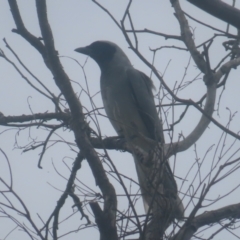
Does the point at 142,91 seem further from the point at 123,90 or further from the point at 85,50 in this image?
the point at 85,50

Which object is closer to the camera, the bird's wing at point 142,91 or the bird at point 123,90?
the bird at point 123,90

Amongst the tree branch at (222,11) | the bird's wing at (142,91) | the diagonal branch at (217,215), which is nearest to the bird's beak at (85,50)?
the bird's wing at (142,91)

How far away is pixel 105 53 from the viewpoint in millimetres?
7762

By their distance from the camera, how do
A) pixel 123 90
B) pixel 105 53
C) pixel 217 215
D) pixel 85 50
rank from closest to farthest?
pixel 217 215, pixel 123 90, pixel 85 50, pixel 105 53

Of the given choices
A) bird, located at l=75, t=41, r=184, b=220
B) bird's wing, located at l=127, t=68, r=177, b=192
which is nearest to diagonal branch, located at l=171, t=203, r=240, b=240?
bird, located at l=75, t=41, r=184, b=220

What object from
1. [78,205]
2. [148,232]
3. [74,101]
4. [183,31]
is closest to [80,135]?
[74,101]

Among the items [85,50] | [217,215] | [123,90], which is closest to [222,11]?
[217,215]

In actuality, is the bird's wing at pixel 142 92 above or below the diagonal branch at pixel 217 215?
above

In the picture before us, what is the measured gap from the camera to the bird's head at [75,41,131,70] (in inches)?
299

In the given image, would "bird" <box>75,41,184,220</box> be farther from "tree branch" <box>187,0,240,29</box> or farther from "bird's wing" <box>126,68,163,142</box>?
"tree branch" <box>187,0,240,29</box>

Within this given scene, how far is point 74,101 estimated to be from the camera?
3877 mm

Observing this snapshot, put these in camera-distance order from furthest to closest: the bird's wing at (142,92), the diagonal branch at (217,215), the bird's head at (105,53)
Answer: the bird's head at (105,53) < the bird's wing at (142,92) < the diagonal branch at (217,215)

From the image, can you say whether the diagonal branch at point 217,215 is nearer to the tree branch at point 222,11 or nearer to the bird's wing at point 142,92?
the tree branch at point 222,11

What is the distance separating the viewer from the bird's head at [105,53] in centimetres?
759
